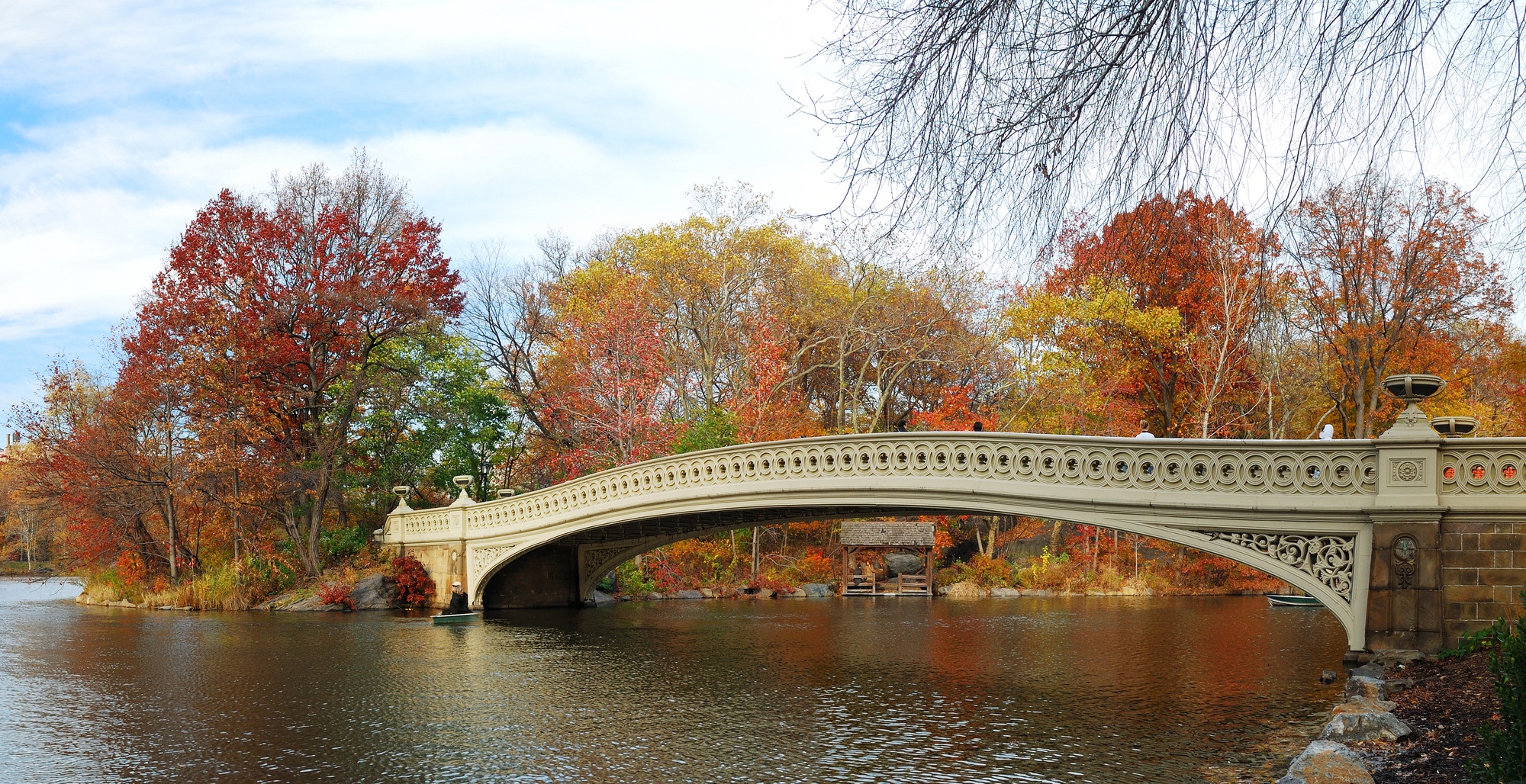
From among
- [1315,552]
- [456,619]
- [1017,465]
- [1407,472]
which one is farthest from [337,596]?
[1407,472]

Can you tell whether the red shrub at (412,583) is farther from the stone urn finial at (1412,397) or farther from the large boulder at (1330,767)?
the large boulder at (1330,767)

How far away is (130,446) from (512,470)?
12091mm

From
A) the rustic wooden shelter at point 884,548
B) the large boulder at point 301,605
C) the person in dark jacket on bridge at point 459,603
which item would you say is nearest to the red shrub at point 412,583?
the large boulder at point 301,605

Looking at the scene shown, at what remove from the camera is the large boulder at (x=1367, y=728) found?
26.6 ft

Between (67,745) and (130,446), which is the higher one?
(130,446)

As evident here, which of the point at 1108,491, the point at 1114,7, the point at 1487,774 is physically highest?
the point at 1114,7

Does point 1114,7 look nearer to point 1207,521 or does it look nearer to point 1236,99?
point 1236,99

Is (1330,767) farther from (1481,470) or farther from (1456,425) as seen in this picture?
(1456,425)

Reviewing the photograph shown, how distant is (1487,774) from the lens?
555cm

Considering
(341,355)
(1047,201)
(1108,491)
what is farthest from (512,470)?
(1047,201)

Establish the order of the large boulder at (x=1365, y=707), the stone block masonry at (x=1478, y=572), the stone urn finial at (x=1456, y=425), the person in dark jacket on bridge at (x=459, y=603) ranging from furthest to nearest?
the person in dark jacket on bridge at (x=459, y=603), the stone urn finial at (x=1456, y=425), the stone block masonry at (x=1478, y=572), the large boulder at (x=1365, y=707)

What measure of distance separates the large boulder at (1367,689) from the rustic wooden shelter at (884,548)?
20673 millimetres

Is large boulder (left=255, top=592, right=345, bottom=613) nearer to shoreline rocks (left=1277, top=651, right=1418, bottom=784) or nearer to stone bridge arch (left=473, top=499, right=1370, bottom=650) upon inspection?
stone bridge arch (left=473, top=499, right=1370, bottom=650)

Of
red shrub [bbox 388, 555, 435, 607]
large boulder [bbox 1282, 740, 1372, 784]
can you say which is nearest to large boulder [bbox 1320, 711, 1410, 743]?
large boulder [bbox 1282, 740, 1372, 784]
